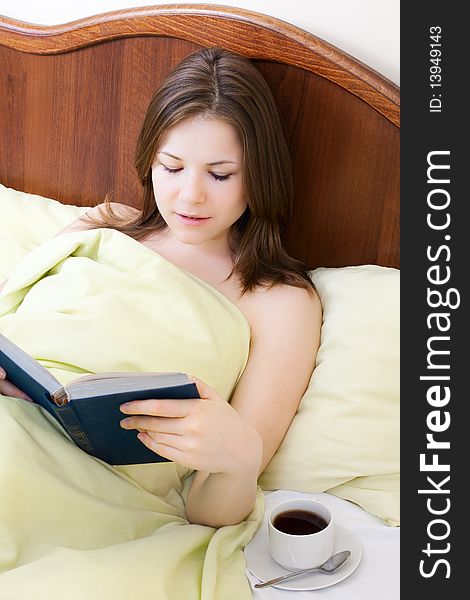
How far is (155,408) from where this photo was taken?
979mm

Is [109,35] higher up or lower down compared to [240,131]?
higher up

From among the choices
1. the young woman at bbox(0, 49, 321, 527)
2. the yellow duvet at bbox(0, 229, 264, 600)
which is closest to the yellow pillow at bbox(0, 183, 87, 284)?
the yellow duvet at bbox(0, 229, 264, 600)

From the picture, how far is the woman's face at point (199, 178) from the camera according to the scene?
1371mm

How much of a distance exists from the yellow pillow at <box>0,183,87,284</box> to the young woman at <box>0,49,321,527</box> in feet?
1.15

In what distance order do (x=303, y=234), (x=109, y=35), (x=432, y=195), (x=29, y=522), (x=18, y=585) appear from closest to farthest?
1. (x=18, y=585)
2. (x=29, y=522)
3. (x=432, y=195)
4. (x=303, y=234)
5. (x=109, y=35)

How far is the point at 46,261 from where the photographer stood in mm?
1500

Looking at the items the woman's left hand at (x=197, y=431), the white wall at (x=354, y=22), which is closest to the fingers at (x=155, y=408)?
the woman's left hand at (x=197, y=431)

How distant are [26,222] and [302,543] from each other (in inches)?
41.0

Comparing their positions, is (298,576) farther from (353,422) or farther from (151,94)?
(151,94)

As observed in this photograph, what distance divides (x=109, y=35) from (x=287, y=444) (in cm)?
94

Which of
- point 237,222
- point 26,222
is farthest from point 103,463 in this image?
point 26,222

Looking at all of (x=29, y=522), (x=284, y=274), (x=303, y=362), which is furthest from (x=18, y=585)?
(x=284, y=274)

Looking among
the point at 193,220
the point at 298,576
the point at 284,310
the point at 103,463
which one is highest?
the point at 193,220

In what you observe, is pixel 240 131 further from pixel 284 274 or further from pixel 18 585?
pixel 18 585
